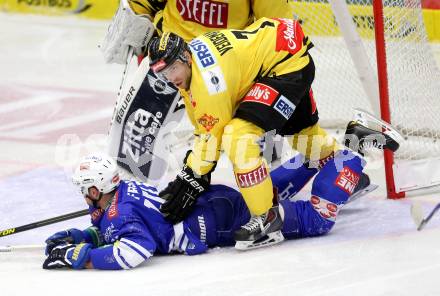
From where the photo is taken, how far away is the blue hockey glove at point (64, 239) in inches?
165

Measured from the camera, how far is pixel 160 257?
429cm

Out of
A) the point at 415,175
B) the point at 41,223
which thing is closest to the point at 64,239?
the point at 41,223

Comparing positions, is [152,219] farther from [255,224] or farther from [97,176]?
[255,224]

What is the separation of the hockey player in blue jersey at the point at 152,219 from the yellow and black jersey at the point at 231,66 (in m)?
0.23

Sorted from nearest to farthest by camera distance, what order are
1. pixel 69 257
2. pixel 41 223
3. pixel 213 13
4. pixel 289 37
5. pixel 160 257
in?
1. pixel 69 257
2. pixel 160 257
3. pixel 289 37
4. pixel 41 223
5. pixel 213 13

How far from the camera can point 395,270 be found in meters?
3.76

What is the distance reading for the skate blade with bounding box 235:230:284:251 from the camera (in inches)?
168

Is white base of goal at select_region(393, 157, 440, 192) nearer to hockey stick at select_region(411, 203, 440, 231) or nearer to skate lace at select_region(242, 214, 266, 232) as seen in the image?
hockey stick at select_region(411, 203, 440, 231)

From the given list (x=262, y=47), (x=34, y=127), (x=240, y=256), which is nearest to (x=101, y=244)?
(x=240, y=256)

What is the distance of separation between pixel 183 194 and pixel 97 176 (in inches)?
13.9

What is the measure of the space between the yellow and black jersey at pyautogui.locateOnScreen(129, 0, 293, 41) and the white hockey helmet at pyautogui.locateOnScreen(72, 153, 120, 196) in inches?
43.5

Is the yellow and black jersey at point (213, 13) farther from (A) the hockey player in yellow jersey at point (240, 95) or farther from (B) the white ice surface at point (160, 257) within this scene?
(B) the white ice surface at point (160, 257)

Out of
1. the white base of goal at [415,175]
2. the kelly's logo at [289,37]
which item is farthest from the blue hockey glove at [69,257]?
the white base of goal at [415,175]

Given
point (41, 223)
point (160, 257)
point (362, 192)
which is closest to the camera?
point (160, 257)
